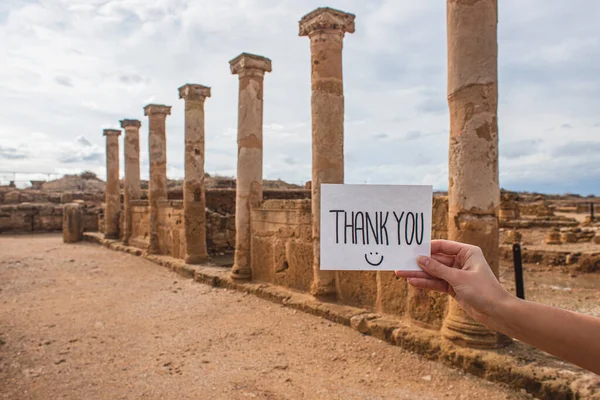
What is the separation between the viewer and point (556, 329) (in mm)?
1231

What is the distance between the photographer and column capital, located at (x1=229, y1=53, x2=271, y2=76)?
882 cm

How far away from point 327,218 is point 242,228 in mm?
7179

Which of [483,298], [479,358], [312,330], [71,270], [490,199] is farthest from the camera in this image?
[71,270]

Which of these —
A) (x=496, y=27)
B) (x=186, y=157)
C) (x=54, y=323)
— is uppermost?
(x=496, y=27)

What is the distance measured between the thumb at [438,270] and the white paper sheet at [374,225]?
8 cm

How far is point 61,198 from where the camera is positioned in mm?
26984

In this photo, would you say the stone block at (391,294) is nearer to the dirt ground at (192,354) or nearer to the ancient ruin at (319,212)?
the ancient ruin at (319,212)

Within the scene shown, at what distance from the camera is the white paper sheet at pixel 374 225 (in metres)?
1.76

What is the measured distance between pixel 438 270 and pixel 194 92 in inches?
431

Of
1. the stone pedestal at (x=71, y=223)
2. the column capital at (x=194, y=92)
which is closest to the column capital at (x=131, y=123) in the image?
the stone pedestal at (x=71, y=223)

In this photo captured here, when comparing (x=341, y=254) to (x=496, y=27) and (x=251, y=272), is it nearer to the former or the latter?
(x=496, y=27)

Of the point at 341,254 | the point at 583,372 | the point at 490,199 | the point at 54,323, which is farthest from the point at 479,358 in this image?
the point at 54,323

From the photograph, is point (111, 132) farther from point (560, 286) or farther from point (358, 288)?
point (560, 286)

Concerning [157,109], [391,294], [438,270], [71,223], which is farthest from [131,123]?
[438,270]
